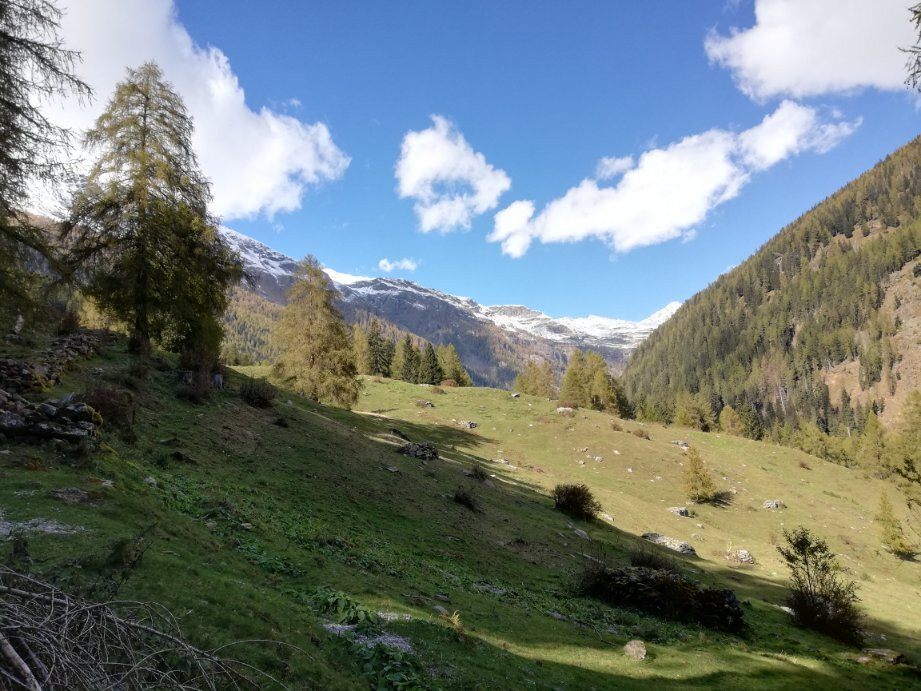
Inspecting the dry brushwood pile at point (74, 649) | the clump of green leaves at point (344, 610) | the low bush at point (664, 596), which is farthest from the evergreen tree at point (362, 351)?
the dry brushwood pile at point (74, 649)

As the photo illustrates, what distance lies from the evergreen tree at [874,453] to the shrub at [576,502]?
4348 centimetres

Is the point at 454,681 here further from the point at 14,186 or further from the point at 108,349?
the point at 108,349

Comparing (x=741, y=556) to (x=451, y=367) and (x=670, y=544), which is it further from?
(x=451, y=367)

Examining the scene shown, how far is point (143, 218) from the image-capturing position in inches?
792

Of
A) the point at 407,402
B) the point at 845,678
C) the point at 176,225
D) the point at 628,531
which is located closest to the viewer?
the point at 845,678

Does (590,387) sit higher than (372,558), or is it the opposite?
(590,387)

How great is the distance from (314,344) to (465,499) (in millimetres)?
24135

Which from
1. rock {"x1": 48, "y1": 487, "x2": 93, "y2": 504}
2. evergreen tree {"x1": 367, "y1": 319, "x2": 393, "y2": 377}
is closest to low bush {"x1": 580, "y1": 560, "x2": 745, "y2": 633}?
rock {"x1": 48, "y1": 487, "x2": 93, "y2": 504}

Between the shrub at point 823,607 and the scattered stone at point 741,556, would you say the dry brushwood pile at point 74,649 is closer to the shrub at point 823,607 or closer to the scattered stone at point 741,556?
the shrub at point 823,607

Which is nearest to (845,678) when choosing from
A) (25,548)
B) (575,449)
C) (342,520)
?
(342,520)

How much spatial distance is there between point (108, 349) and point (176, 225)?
610 centimetres

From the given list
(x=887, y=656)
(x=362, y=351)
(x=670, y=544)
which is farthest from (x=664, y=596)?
(x=362, y=351)

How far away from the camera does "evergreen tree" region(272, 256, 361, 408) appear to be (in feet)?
128

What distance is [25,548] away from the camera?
5520 millimetres
